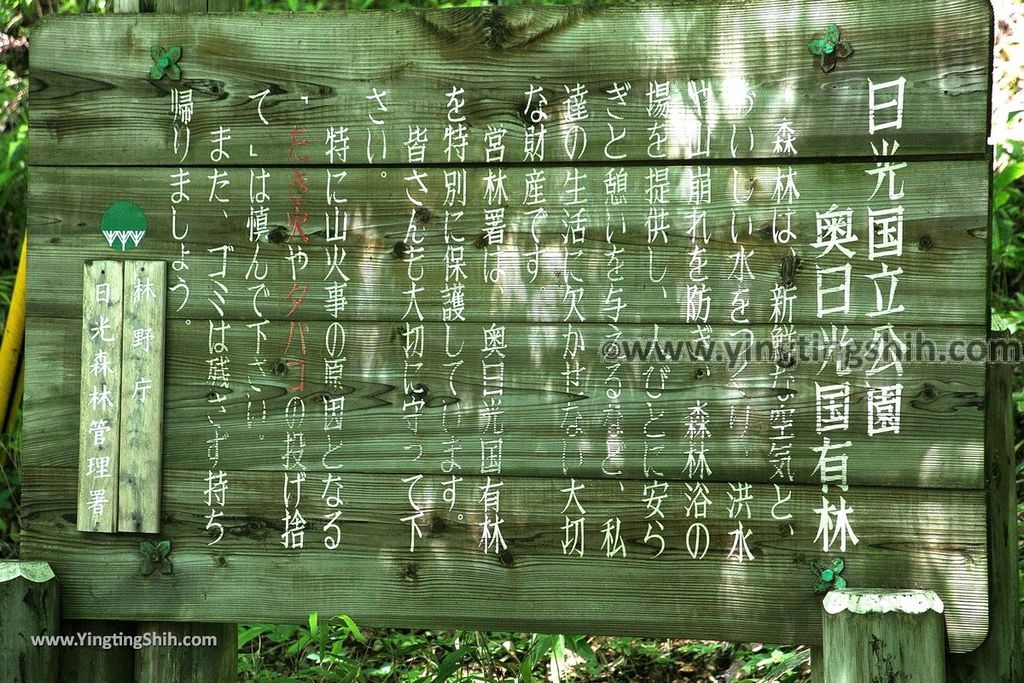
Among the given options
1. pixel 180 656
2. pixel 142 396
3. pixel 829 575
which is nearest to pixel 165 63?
pixel 142 396

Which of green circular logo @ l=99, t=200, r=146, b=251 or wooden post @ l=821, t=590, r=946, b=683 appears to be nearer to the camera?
wooden post @ l=821, t=590, r=946, b=683

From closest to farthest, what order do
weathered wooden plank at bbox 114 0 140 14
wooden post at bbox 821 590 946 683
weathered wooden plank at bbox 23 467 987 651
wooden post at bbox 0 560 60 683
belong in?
wooden post at bbox 821 590 946 683 → weathered wooden plank at bbox 23 467 987 651 → wooden post at bbox 0 560 60 683 → weathered wooden plank at bbox 114 0 140 14

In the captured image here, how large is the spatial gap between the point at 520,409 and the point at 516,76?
1021mm

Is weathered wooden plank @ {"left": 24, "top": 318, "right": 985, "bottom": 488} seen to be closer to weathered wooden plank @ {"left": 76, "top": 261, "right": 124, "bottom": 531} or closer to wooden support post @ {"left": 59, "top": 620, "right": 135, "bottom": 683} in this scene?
weathered wooden plank @ {"left": 76, "top": 261, "right": 124, "bottom": 531}

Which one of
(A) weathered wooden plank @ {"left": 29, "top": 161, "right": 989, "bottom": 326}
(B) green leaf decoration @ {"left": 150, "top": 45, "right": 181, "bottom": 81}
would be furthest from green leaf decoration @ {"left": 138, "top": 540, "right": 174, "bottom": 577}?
(B) green leaf decoration @ {"left": 150, "top": 45, "right": 181, "bottom": 81}

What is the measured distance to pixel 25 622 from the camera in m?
2.77

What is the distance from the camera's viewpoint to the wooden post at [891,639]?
236cm

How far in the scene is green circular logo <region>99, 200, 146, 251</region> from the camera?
2.90 metres

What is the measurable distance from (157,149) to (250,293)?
57cm

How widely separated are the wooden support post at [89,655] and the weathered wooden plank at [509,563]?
0.07 m

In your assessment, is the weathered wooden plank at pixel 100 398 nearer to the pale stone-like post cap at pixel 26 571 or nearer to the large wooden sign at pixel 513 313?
the large wooden sign at pixel 513 313

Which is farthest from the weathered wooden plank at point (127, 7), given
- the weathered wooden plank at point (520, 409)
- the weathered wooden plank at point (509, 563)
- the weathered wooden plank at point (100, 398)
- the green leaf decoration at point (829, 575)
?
the green leaf decoration at point (829, 575)

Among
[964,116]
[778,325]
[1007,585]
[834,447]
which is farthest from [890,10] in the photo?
[1007,585]

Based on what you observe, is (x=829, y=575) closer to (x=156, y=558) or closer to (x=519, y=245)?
(x=519, y=245)
